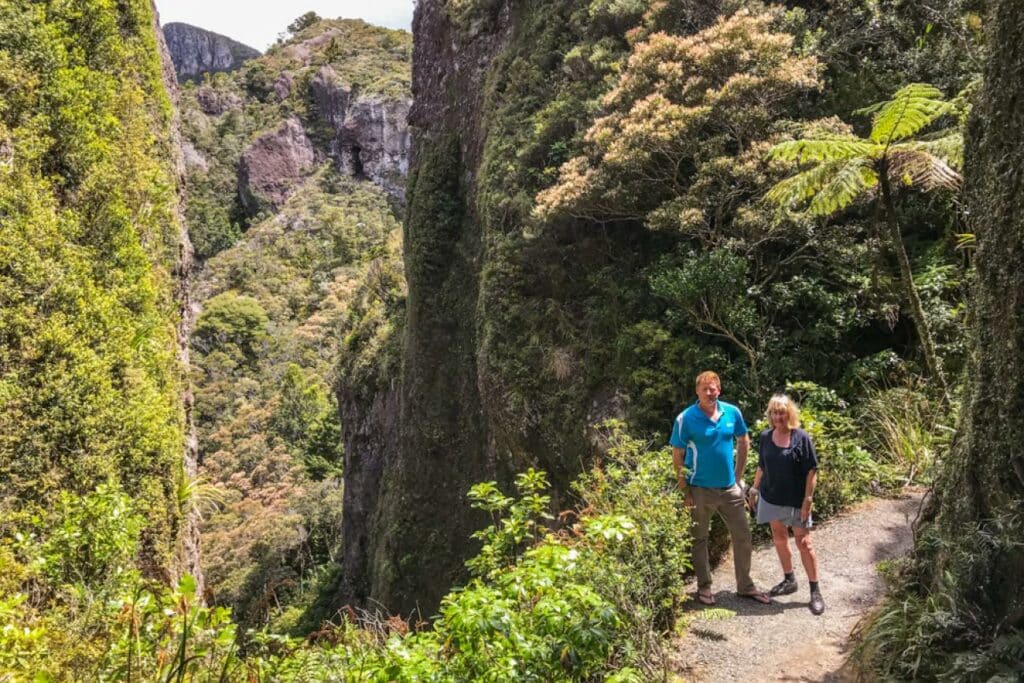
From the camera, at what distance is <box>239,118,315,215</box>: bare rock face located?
6894cm

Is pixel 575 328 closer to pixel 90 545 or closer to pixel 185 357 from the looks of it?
pixel 185 357

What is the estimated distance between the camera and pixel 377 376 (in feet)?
80.3

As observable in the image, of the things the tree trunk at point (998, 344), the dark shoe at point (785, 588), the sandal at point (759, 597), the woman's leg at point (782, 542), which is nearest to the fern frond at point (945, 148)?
the tree trunk at point (998, 344)

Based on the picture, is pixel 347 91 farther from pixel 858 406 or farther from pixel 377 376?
pixel 858 406

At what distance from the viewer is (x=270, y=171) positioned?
6962 centimetres

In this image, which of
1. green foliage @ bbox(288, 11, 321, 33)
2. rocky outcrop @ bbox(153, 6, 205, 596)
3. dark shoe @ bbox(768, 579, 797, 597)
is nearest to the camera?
dark shoe @ bbox(768, 579, 797, 597)

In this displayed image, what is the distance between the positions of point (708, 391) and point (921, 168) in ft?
13.5

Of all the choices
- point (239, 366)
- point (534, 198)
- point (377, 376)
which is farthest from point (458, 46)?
point (239, 366)

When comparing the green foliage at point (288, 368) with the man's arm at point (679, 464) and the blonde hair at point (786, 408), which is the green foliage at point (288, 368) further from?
the blonde hair at point (786, 408)

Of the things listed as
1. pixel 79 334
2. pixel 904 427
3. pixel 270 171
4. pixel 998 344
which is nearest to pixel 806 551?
pixel 998 344

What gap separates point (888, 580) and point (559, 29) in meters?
14.2

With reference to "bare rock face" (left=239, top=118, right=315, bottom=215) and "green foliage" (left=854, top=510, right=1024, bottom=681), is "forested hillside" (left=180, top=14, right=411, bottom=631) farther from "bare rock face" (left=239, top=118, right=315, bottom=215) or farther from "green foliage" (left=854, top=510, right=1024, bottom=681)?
"green foliage" (left=854, top=510, right=1024, bottom=681)

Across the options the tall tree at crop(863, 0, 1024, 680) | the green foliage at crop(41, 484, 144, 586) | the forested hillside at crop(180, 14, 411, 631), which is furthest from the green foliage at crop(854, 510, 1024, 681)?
the green foliage at crop(41, 484, 144, 586)

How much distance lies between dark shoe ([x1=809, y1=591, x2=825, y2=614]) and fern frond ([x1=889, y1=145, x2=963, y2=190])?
14.8ft
